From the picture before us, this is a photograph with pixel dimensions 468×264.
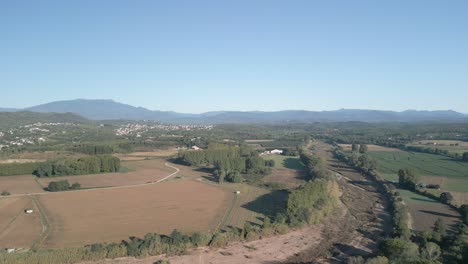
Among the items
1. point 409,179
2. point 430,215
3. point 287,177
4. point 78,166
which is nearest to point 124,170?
point 78,166

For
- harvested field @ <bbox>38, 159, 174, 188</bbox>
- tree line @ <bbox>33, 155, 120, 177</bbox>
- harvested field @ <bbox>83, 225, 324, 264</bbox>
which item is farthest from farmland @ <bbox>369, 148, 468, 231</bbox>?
tree line @ <bbox>33, 155, 120, 177</bbox>

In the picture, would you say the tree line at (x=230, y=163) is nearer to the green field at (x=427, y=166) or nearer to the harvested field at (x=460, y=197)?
the green field at (x=427, y=166)

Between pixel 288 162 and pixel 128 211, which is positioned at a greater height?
pixel 128 211

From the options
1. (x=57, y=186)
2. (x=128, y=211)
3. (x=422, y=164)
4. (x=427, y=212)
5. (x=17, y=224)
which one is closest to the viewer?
(x=17, y=224)

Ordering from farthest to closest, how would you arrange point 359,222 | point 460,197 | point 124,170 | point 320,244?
point 124,170
point 460,197
point 359,222
point 320,244

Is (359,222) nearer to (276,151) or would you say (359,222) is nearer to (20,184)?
(20,184)

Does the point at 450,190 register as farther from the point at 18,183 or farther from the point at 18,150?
the point at 18,150

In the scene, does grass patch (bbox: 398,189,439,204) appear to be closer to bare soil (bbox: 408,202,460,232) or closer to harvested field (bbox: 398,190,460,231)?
harvested field (bbox: 398,190,460,231)
